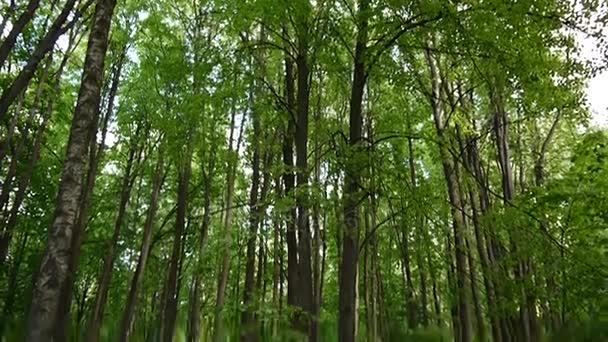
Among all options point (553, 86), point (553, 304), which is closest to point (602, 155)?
point (553, 86)

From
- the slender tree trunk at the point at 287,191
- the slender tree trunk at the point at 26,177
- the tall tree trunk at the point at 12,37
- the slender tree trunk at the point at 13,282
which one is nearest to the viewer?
the tall tree trunk at the point at 12,37

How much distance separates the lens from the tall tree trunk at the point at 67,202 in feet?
16.3

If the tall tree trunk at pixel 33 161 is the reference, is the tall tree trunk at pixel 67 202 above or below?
below

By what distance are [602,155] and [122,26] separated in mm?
13197

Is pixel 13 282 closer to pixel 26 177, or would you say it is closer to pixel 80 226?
pixel 26 177

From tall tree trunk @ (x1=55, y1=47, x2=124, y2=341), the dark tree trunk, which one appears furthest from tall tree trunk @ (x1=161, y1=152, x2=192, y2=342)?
the dark tree trunk

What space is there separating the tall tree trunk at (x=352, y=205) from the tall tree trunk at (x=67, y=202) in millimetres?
3905

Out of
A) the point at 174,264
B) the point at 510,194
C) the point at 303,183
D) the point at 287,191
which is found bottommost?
the point at 174,264

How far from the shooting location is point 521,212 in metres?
8.11

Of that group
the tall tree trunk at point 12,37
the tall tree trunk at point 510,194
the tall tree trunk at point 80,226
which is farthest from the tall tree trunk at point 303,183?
the tall tree trunk at point 12,37

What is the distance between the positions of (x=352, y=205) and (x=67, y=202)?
175 inches

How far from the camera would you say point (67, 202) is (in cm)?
557

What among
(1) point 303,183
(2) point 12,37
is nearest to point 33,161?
(2) point 12,37

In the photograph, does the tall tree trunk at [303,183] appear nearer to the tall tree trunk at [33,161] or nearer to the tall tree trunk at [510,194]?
the tall tree trunk at [510,194]
